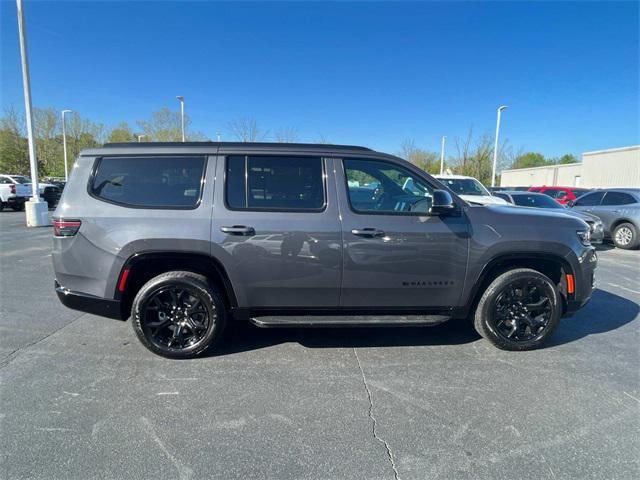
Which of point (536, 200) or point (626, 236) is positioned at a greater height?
point (536, 200)

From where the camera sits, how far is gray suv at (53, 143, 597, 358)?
3131mm

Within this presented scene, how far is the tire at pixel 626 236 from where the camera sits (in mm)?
9586

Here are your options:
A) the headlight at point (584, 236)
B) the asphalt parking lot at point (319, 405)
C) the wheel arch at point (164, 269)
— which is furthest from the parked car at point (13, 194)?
the headlight at point (584, 236)

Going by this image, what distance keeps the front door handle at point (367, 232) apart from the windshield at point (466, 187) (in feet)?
26.2

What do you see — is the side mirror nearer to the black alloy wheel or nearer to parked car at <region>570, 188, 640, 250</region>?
the black alloy wheel

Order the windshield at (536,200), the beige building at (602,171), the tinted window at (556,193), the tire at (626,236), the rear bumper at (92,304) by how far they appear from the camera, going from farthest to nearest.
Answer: the beige building at (602,171) < the tinted window at (556,193) < the windshield at (536,200) < the tire at (626,236) < the rear bumper at (92,304)

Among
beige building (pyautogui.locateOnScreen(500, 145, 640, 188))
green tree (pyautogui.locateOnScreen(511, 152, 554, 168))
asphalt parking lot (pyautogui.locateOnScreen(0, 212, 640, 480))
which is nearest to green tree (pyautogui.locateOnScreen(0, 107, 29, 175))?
asphalt parking lot (pyautogui.locateOnScreen(0, 212, 640, 480))

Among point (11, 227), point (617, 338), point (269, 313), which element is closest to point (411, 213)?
point (269, 313)

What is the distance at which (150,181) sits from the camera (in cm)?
323

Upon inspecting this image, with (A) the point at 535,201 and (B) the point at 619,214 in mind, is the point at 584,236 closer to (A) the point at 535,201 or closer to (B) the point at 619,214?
(A) the point at 535,201

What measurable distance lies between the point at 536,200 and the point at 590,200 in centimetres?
238

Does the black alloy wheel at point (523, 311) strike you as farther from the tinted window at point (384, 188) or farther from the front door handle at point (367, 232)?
the front door handle at point (367, 232)

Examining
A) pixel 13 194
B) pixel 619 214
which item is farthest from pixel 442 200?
pixel 13 194

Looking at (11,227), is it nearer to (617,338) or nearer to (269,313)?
(269,313)
